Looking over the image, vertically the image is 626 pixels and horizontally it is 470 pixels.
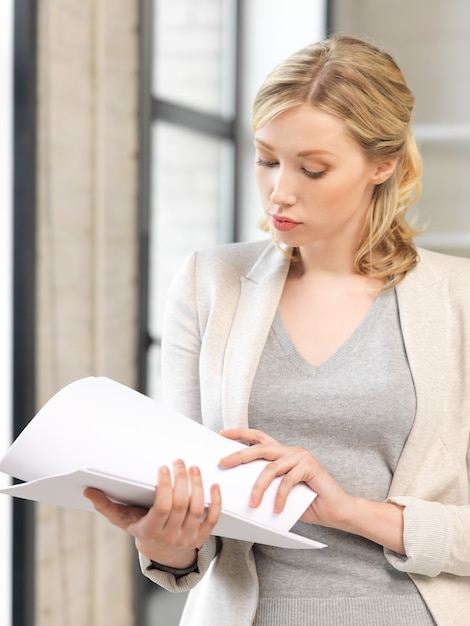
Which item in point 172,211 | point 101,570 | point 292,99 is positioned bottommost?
point 101,570

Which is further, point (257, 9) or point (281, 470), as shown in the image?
point (257, 9)

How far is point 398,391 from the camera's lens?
51.0 inches

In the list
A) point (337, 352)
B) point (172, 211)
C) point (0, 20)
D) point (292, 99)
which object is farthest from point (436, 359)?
point (172, 211)

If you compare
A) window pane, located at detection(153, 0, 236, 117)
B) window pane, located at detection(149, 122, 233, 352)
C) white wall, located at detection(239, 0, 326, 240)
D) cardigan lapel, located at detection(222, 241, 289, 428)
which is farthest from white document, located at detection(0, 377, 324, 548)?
white wall, located at detection(239, 0, 326, 240)

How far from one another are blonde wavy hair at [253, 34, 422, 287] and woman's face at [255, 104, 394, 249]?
0.02m

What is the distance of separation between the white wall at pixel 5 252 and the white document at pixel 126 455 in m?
1.12

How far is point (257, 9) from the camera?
3.52 metres

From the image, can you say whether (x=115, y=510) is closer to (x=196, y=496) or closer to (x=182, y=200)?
(x=196, y=496)

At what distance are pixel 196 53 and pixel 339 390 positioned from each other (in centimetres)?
225

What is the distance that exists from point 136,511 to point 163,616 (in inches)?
81.1

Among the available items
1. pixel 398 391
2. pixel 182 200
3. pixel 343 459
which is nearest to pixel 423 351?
pixel 398 391

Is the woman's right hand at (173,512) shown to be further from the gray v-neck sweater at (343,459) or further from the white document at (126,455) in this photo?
the gray v-neck sweater at (343,459)

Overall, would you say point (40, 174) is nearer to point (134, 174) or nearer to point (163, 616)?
point (134, 174)

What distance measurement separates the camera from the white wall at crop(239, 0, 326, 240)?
11.4 ft
